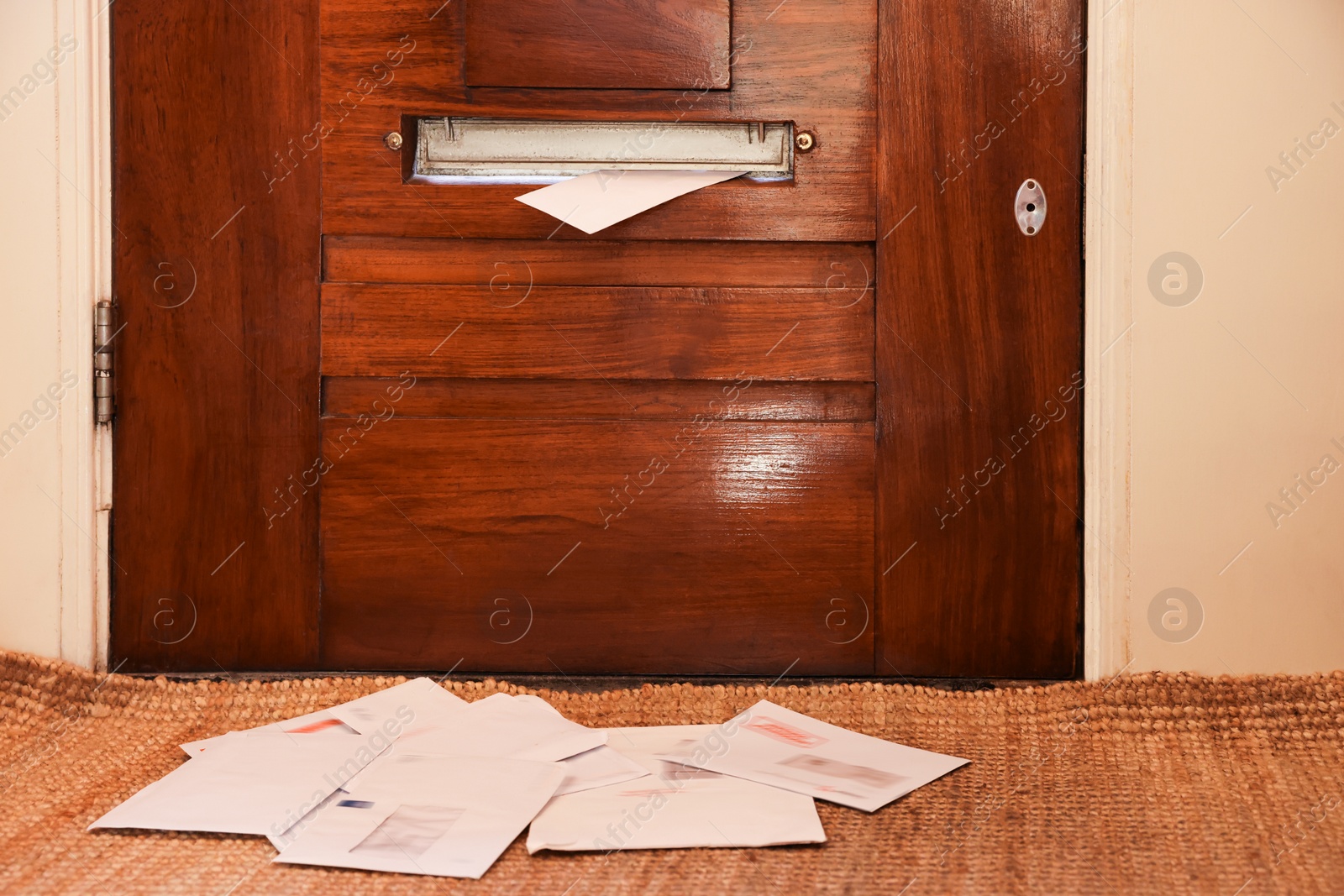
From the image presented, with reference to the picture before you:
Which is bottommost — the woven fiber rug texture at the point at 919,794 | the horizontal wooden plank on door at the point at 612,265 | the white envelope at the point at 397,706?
the woven fiber rug texture at the point at 919,794

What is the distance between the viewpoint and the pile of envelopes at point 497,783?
846 millimetres

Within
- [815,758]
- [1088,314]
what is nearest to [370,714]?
[815,758]

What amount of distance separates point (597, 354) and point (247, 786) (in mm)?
656

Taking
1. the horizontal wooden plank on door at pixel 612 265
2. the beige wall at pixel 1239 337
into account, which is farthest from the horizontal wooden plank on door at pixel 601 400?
the beige wall at pixel 1239 337

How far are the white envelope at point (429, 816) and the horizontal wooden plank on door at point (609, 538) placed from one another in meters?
0.29

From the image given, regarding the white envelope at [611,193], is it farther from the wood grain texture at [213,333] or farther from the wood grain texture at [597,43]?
the wood grain texture at [213,333]

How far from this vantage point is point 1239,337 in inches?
45.5

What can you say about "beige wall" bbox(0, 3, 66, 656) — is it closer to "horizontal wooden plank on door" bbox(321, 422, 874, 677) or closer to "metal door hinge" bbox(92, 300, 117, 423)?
"metal door hinge" bbox(92, 300, 117, 423)

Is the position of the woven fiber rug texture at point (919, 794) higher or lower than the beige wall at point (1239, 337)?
lower

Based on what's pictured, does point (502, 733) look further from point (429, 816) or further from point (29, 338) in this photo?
point (29, 338)

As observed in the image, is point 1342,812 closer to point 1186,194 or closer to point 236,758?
point 1186,194

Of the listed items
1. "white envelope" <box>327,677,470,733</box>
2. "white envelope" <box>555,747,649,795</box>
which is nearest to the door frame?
"white envelope" <box>327,677,470,733</box>

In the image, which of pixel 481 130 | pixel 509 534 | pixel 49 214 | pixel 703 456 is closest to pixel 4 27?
pixel 49 214

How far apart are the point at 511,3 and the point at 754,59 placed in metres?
0.33
